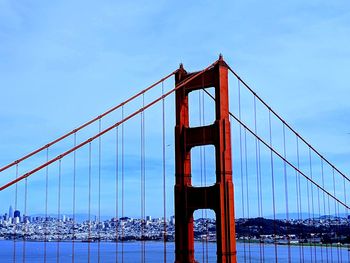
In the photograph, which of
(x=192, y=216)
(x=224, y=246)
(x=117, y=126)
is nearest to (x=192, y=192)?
(x=192, y=216)

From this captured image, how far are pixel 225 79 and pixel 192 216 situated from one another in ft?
15.1

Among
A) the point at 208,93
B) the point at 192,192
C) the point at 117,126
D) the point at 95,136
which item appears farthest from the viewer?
the point at 208,93

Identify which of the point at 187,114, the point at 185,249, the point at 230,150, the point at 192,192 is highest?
the point at 187,114

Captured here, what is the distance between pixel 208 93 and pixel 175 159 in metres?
3.64

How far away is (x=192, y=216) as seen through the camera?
64.0 feet

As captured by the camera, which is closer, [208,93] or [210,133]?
[210,133]

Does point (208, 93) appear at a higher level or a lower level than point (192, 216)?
higher

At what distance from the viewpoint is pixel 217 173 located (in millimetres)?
18484

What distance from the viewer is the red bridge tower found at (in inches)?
715

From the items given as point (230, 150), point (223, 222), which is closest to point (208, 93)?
point (230, 150)

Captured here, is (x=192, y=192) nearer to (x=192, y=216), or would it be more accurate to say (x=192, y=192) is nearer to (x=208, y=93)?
(x=192, y=216)

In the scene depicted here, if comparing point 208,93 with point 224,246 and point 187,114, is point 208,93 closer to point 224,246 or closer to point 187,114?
point 187,114

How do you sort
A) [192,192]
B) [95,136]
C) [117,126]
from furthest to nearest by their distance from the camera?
[192,192] → [117,126] → [95,136]

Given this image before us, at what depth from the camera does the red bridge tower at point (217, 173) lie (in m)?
18.2
